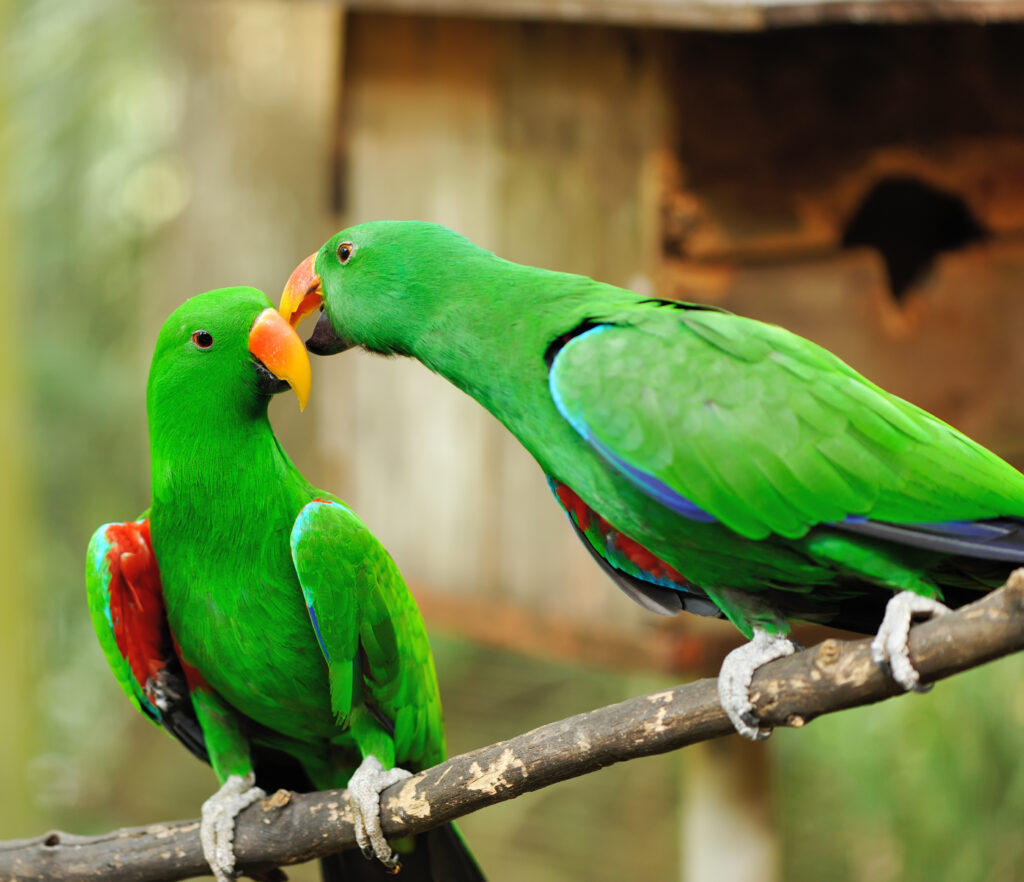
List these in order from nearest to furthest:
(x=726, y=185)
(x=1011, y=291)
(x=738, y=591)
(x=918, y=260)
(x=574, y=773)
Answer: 1. (x=574, y=773)
2. (x=738, y=591)
3. (x=726, y=185)
4. (x=1011, y=291)
5. (x=918, y=260)

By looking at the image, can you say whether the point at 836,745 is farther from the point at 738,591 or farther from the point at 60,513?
the point at 60,513

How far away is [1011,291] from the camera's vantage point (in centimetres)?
355

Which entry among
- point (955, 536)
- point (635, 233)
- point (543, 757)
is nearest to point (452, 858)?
point (543, 757)

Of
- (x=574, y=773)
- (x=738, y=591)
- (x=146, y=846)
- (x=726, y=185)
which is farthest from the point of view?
(x=726, y=185)

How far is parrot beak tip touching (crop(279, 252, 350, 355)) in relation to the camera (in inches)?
83.2

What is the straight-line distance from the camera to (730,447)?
66.8 inches

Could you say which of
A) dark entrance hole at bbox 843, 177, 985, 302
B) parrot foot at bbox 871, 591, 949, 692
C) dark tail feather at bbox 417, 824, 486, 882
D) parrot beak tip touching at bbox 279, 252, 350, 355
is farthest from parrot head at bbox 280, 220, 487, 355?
dark entrance hole at bbox 843, 177, 985, 302

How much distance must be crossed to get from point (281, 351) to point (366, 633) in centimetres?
51

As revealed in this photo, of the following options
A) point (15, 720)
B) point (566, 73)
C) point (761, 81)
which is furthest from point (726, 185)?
point (15, 720)

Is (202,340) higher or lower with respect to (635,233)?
lower

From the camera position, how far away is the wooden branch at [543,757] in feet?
5.14

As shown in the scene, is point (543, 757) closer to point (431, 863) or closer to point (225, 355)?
point (431, 863)

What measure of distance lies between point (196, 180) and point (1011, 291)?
8.90 feet

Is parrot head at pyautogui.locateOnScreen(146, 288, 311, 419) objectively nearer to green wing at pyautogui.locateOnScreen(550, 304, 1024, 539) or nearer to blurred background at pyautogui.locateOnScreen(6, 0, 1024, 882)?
green wing at pyautogui.locateOnScreen(550, 304, 1024, 539)
